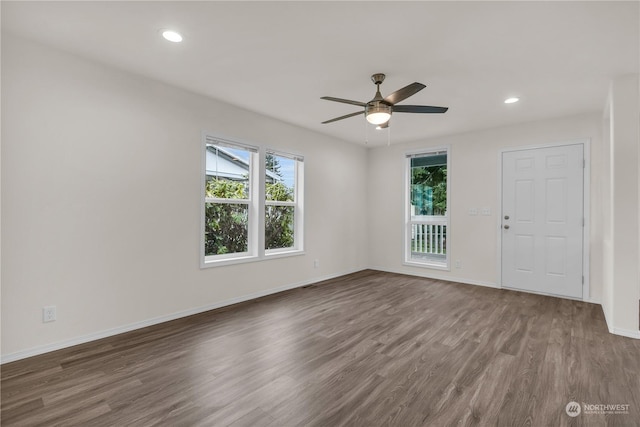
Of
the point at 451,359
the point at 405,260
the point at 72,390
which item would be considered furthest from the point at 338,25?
the point at 405,260

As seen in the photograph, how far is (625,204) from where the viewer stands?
3.00 m

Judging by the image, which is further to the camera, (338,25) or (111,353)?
(111,353)

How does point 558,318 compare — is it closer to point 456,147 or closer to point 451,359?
point 451,359

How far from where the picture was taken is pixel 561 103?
12.4 ft

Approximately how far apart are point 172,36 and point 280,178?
8.43ft

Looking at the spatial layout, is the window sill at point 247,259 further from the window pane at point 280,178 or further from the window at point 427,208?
the window at point 427,208

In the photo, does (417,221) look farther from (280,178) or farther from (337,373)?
(337,373)

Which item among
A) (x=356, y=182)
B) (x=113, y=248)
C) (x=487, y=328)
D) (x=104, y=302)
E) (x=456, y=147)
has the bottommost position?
(x=487, y=328)

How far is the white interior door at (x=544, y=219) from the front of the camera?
424 cm

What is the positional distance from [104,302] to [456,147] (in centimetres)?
533

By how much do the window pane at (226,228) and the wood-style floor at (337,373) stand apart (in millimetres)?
844

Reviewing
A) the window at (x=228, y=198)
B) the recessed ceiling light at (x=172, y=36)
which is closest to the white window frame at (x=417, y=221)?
the window at (x=228, y=198)

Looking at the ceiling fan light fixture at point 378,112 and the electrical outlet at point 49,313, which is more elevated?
the ceiling fan light fixture at point 378,112

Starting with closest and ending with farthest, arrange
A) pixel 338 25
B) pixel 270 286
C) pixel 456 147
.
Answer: pixel 338 25
pixel 270 286
pixel 456 147
